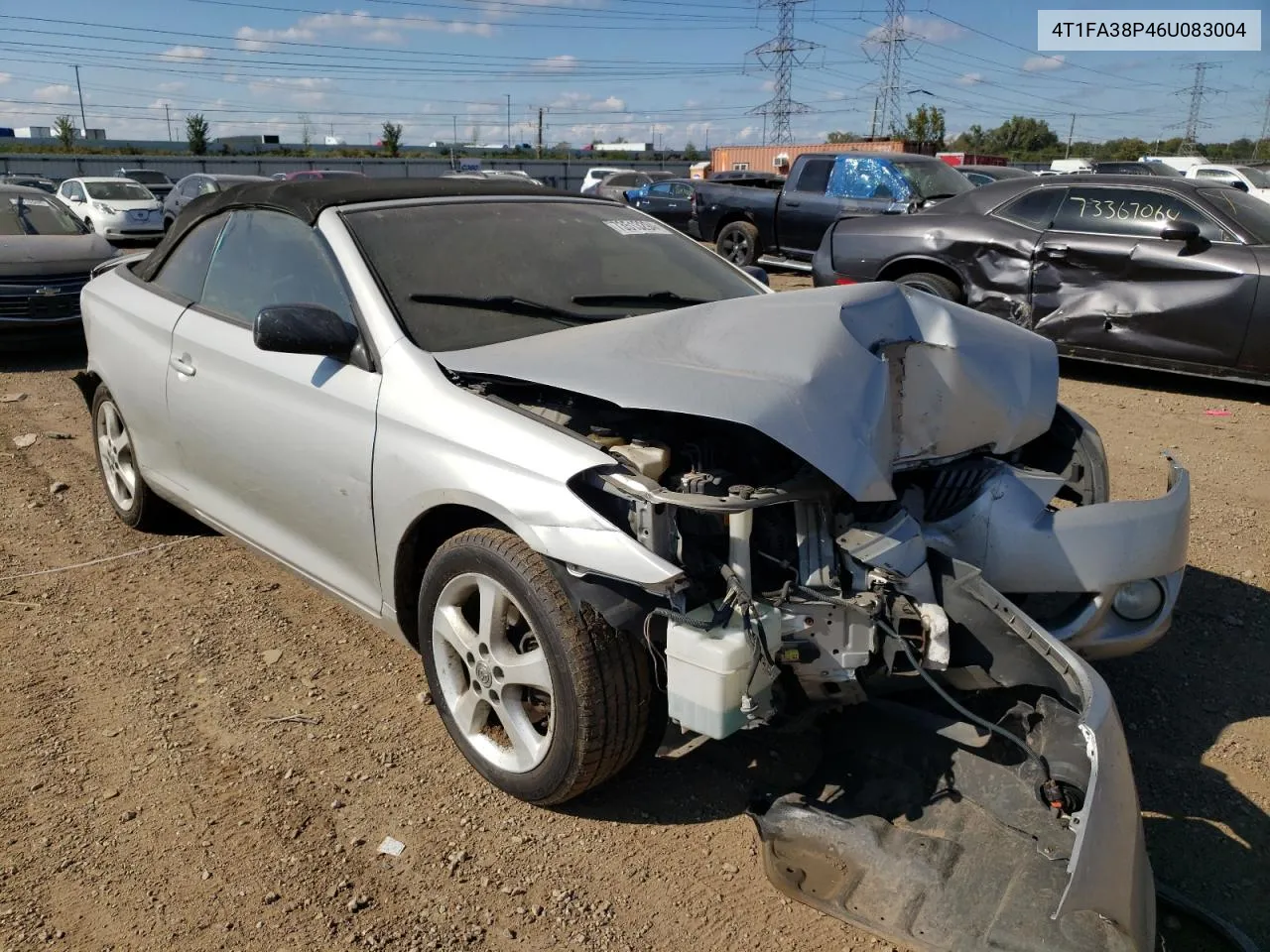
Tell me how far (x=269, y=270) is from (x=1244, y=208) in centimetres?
715

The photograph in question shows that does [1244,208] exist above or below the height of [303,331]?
above

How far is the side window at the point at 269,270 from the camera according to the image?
10.8ft

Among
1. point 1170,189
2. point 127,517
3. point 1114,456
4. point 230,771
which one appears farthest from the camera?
point 1170,189

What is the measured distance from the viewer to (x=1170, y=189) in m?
7.54

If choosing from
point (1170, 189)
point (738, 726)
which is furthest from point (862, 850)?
point (1170, 189)

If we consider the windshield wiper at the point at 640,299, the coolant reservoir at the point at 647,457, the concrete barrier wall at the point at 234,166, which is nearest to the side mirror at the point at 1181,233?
the windshield wiper at the point at 640,299

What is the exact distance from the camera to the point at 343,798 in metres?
2.83

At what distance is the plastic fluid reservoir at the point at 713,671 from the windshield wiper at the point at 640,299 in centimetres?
149

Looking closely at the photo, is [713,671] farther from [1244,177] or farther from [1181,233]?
[1244,177]

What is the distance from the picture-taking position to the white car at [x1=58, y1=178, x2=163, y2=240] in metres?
20.8

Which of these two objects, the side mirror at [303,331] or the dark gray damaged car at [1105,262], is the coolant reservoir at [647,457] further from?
the dark gray damaged car at [1105,262]

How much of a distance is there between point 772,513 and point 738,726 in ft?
1.86

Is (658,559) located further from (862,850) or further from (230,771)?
(230,771)

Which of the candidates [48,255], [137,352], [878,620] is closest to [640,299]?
[878,620]
